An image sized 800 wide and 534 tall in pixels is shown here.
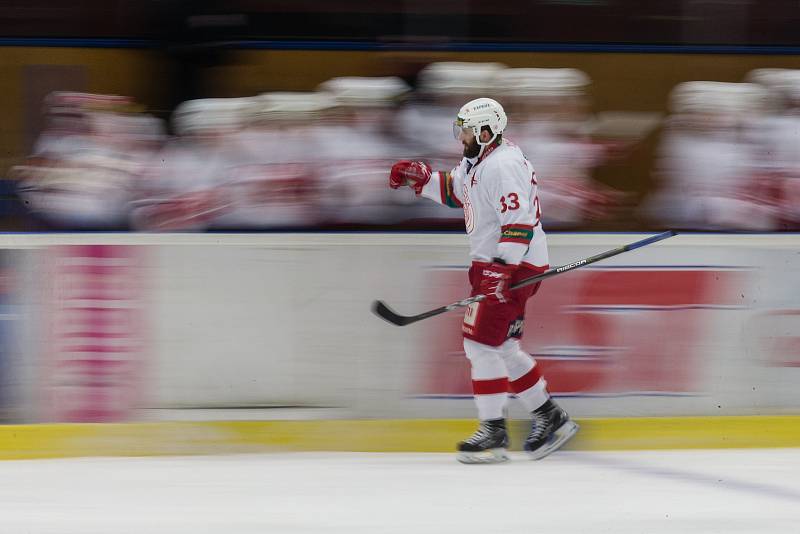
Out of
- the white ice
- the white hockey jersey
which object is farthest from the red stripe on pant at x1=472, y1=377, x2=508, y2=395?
the white hockey jersey

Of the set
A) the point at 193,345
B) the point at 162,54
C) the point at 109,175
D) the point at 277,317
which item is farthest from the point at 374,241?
the point at 162,54

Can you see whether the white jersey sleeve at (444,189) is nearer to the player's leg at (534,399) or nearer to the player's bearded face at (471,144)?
the player's bearded face at (471,144)

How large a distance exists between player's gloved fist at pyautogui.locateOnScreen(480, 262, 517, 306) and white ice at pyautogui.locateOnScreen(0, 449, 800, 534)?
79cm

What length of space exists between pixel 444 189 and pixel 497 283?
632 millimetres

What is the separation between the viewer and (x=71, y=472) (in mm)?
4879

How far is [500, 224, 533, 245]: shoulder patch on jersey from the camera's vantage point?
4.92 m

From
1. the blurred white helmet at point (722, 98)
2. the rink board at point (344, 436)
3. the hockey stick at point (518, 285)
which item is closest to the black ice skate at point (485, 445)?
the rink board at point (344, 436)

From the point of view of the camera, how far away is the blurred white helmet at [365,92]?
595 cm

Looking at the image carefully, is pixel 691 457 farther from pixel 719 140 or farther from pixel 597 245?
pixel 719 140

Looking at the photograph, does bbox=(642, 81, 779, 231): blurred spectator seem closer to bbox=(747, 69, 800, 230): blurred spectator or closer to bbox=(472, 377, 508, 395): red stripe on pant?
bbox=(747, 69, 800, 230): blurred spectator

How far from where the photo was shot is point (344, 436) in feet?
17.7

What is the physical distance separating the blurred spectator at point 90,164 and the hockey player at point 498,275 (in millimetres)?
1717

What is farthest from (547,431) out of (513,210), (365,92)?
(365,92)

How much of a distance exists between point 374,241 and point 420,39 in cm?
168
